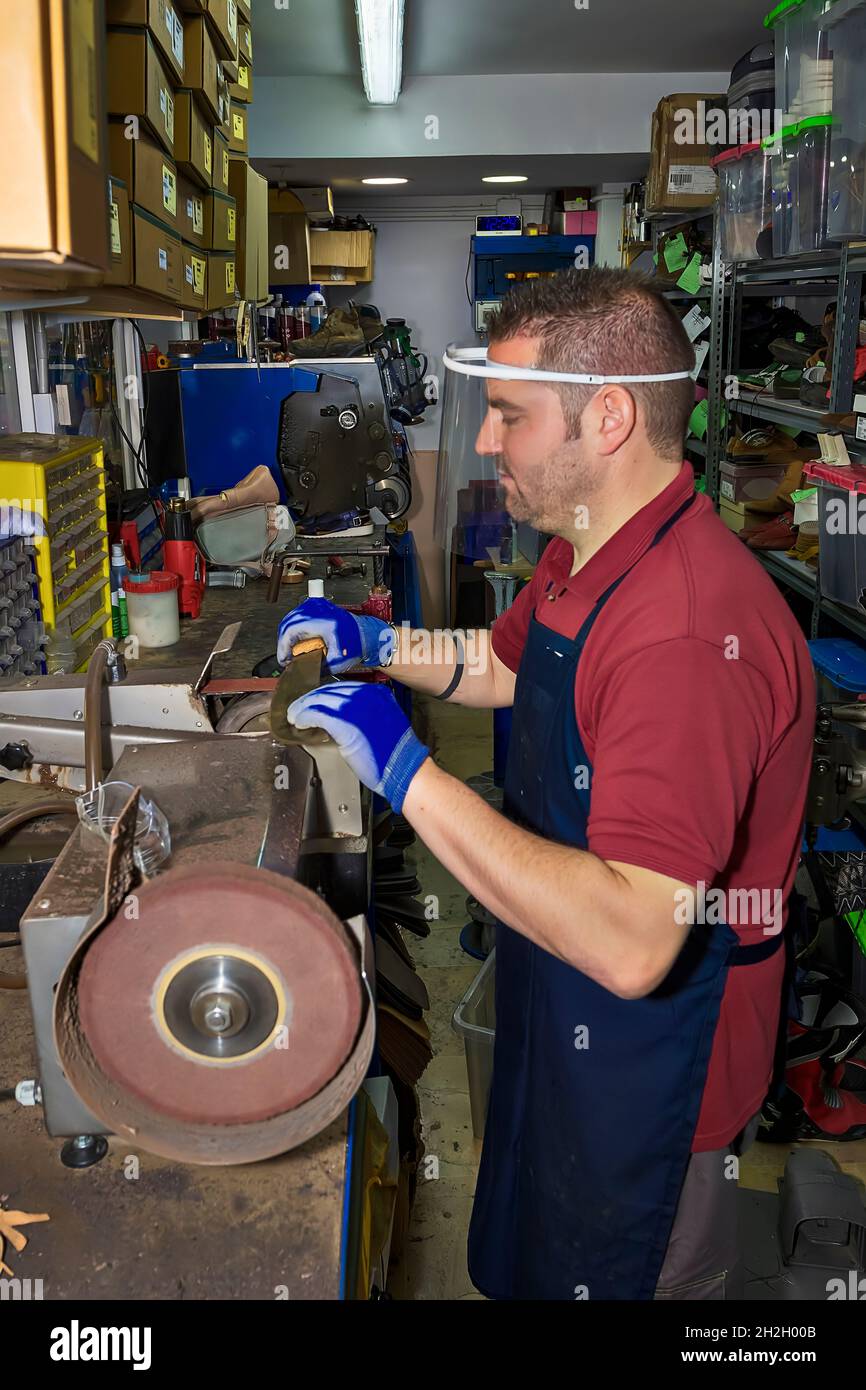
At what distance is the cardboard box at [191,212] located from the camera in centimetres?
253

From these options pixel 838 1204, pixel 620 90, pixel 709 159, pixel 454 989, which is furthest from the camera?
pixel 620 90

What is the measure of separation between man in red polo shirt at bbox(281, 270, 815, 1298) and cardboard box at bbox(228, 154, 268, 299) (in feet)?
8.48

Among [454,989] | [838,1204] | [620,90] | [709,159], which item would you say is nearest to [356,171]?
[620,90]

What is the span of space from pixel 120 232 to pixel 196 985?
1448 millimetres

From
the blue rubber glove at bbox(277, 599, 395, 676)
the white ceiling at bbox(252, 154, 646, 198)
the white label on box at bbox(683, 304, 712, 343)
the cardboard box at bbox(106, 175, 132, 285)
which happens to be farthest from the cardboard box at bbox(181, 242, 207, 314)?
the white ceiling at bbox(252, 154, 646, 198)

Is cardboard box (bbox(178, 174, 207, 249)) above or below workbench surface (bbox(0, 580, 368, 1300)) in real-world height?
above

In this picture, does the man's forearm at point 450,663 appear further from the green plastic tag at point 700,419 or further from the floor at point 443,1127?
the green plastic tag at point 700,419

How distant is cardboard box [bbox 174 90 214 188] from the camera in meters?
2.48

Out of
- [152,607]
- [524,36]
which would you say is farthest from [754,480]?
[152,607]

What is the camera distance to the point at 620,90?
4.97 meters

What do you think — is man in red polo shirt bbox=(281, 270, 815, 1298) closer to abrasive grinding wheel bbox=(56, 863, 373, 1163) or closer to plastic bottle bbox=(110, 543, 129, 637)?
abrasive grinding wheel bbox=(56, 863, 373, 1163)
